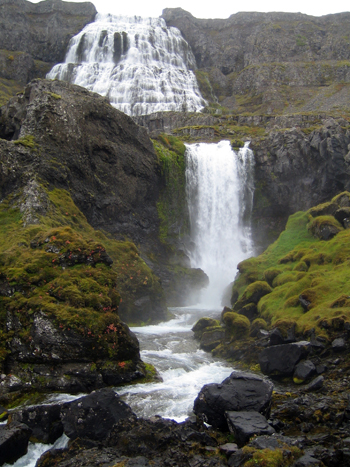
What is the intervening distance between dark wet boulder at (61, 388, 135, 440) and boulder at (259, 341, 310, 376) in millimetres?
7184

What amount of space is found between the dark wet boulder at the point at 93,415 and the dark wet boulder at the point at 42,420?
347 mm

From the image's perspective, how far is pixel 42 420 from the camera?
449 inches

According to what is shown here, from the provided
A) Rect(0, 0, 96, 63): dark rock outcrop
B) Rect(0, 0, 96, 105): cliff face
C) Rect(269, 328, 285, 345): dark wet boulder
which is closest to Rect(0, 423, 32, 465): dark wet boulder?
Rect(269, 328, 285, 345): dark wet boulder

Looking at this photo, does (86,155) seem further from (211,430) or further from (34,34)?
(34,34)

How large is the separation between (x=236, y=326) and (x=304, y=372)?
7.00 metres

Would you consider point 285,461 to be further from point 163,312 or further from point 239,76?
point 239,76

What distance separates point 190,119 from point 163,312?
4385cm

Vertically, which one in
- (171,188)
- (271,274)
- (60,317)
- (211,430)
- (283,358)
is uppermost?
(171,188)

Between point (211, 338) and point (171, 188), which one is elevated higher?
point (171, 188)

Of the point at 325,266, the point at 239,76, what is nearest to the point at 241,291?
the point at 325,266

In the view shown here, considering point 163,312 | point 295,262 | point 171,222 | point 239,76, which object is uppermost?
point 239,76

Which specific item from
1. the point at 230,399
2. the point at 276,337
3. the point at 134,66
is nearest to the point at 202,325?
the point at 276,337

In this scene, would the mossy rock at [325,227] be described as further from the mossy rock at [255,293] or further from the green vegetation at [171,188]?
the green vegetation at [171,188]

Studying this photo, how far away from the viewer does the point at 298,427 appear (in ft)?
37.0
